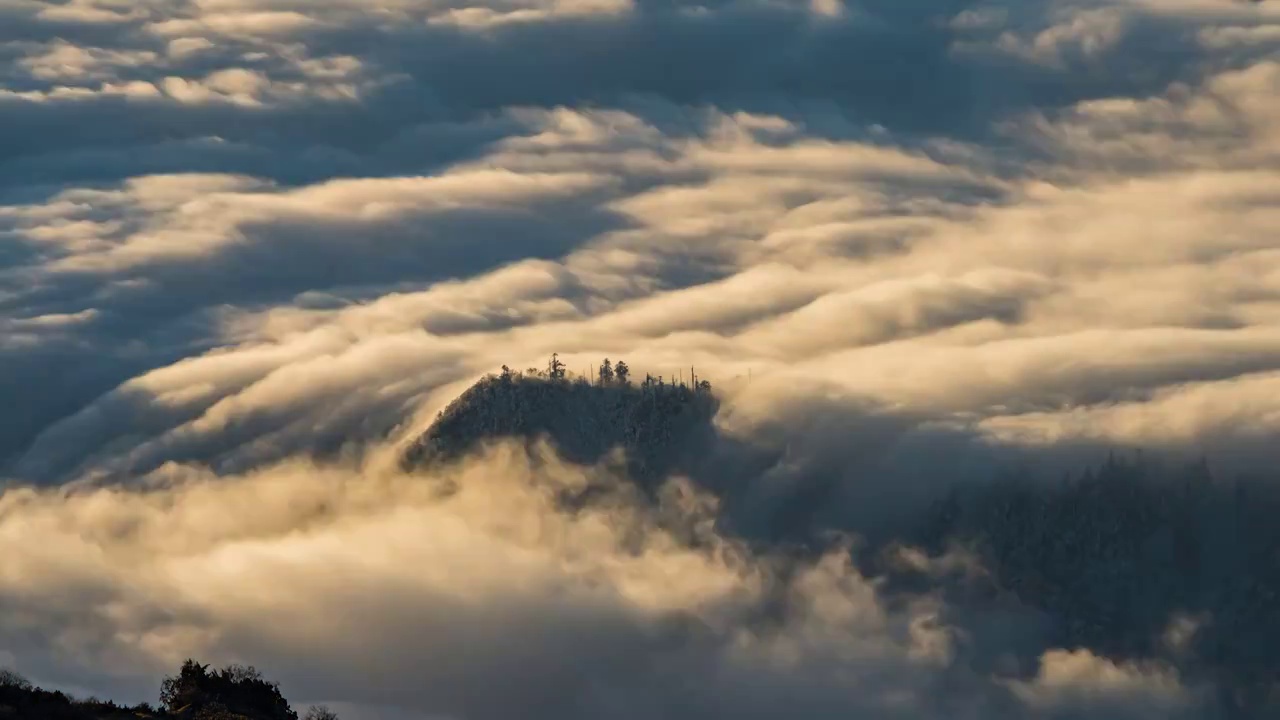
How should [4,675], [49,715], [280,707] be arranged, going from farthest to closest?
1. [280,707]
2. [4,675]
3. [49,715]

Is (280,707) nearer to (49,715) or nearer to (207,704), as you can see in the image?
(207,704)

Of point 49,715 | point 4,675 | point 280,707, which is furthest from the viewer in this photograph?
point 280,707

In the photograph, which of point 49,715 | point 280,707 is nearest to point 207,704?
point 280,707

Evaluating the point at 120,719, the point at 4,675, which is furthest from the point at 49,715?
the point at 4,675

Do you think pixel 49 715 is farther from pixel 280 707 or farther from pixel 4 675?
pixel 280 707

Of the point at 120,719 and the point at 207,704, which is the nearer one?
the point at 120,719

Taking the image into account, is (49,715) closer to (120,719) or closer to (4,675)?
(120,719)
